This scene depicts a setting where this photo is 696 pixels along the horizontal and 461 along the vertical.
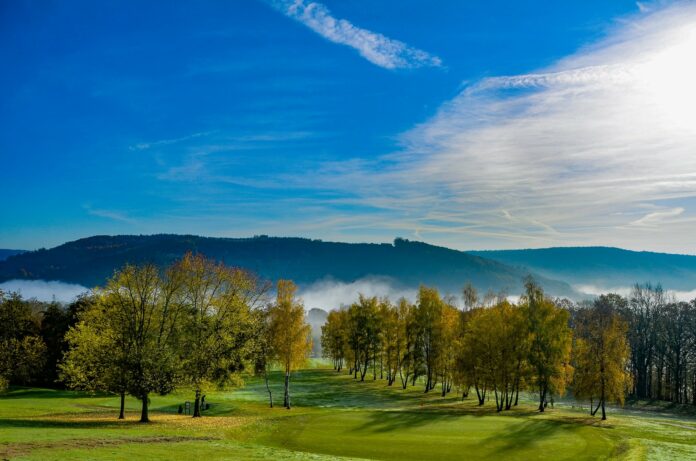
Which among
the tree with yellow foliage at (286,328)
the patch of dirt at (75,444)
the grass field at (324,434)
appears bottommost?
the grass field at (324,434)

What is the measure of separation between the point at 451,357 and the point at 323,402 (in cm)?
2739

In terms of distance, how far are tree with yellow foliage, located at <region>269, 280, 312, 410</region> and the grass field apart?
793 centimetres

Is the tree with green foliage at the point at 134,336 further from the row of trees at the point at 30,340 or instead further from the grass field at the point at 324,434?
the row of trees at the point at 30,340

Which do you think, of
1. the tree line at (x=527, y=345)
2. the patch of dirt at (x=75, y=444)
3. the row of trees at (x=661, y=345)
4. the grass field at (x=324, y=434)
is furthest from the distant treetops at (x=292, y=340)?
the patch of dirt at (x=75, y=444)

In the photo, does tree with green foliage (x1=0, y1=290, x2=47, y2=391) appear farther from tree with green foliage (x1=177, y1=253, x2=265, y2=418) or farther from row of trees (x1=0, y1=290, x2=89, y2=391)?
tree with green foliage (x1=177, y1=253, x2=265, y2=418)

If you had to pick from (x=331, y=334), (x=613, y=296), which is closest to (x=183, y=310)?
(x=331, y=334)

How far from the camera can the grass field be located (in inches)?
1302

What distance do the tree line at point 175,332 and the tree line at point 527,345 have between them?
28.9 meters

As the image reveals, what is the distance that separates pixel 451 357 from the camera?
3713 inches

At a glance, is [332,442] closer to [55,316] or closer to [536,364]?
[536,364]

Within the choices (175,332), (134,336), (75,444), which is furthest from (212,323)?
(75,444)

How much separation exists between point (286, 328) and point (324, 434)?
27.9 metres

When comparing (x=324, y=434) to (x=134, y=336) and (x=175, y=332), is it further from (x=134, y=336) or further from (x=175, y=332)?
(x=134, y=336)

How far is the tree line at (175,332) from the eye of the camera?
52.5 metres
